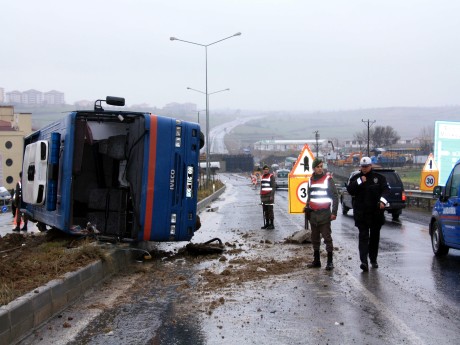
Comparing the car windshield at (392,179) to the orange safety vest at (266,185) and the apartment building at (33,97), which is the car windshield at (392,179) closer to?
the orange safety vest at (266,185)

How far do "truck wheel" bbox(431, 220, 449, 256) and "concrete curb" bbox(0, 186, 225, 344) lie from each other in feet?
19.9

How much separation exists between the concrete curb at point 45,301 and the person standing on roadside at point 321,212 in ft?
10.9

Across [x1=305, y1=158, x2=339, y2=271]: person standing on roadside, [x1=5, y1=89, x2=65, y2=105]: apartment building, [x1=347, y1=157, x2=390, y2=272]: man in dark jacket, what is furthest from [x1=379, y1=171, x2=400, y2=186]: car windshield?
[x1=5, y1=89, x2=65, y2=105]: apartment building

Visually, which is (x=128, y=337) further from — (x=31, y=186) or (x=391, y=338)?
(x=31, y=186)

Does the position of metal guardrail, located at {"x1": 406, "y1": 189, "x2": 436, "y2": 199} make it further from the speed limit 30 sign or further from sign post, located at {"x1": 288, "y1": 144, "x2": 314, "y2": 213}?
sign post, located at {"x1": 288, "y1": 144, "x2": 314, "y2": 213}

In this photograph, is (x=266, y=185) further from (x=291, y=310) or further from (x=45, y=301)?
(x=45, y=301)

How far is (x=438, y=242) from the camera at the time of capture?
11.1 meters

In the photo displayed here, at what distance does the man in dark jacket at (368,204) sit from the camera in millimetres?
9398

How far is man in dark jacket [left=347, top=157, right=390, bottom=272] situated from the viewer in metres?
9.40

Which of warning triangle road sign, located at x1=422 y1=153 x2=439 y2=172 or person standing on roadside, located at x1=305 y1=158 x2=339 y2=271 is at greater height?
warning triangle road sign, located at x1=422 y1=153 x2=439 y2=172

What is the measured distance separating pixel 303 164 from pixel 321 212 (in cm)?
471

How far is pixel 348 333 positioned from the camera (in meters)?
5.71

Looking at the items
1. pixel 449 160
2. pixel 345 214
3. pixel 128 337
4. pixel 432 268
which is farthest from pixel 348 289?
pixel 449 160

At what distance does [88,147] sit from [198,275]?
3.87 m
